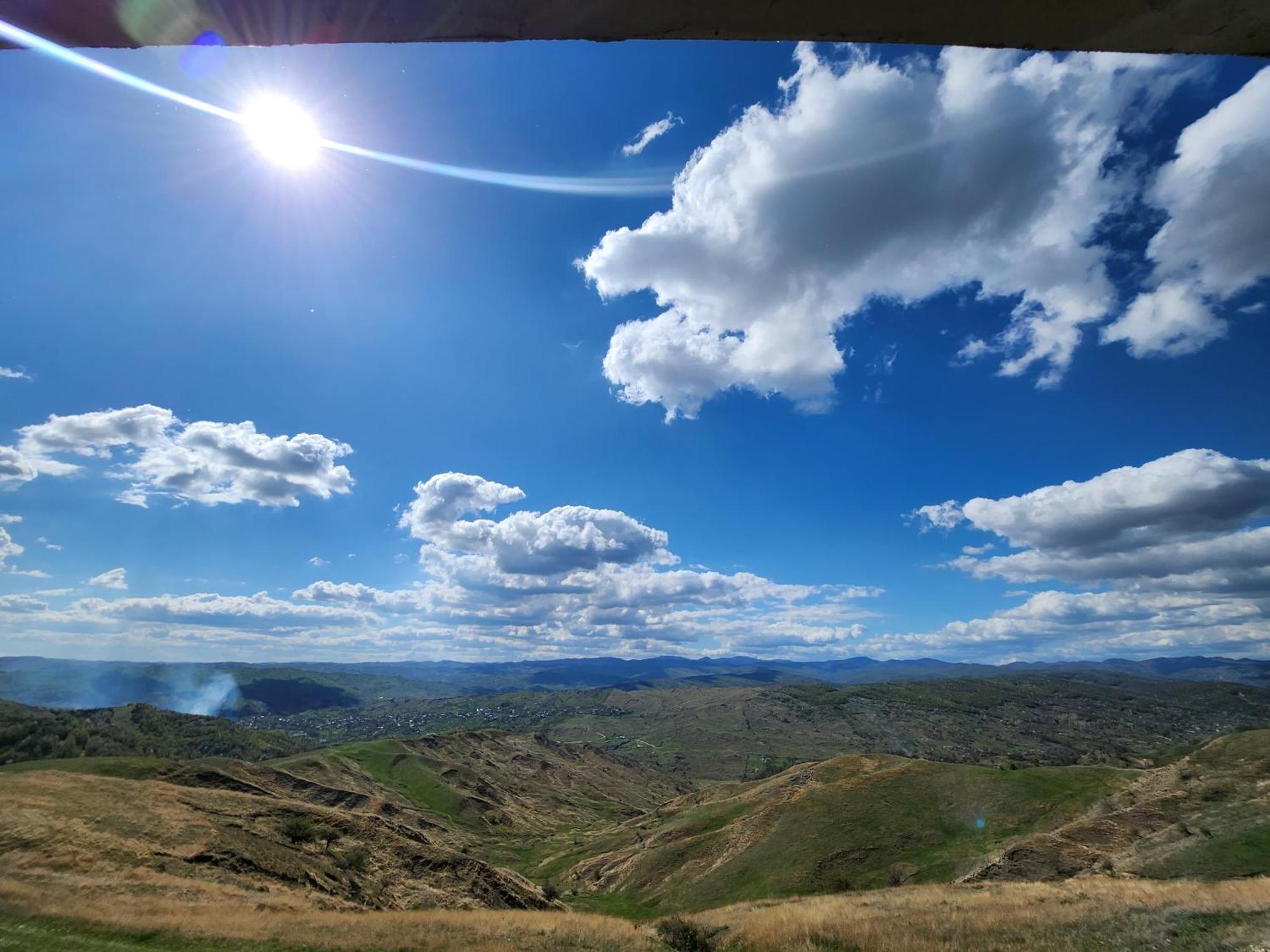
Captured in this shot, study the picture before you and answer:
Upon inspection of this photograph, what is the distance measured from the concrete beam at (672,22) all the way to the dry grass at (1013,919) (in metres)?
19.7

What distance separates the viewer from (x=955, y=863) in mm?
43156

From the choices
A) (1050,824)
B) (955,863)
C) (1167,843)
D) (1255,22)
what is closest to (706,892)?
(955,863)

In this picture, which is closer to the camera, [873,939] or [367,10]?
[367,10]

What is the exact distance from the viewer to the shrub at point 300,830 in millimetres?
37925

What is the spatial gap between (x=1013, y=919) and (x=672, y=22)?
27.9m

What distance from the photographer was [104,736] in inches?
5281

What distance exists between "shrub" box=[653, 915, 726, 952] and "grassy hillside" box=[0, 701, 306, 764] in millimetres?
89032

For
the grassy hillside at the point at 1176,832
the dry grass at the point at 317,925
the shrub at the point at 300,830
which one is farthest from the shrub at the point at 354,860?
the grassy hillside at the point at 1176,832

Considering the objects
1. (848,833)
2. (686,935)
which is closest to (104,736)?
(848,833)

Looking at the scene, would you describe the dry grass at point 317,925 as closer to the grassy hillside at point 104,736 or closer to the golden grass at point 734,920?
the golden grass at point 734,920

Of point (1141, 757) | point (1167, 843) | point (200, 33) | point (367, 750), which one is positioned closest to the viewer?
point (200, 33)

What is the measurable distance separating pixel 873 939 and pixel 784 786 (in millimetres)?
57085

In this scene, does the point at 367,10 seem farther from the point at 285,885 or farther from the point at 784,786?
the point at 784,786

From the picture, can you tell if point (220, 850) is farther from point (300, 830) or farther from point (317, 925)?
point (317, 925)
